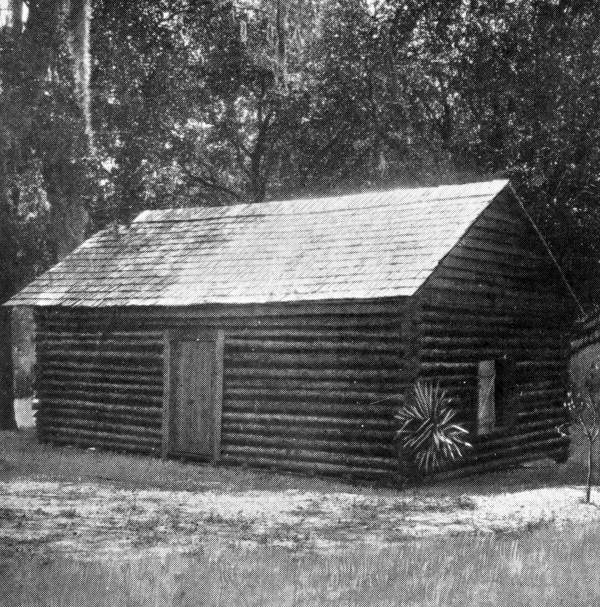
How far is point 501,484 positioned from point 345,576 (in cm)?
805

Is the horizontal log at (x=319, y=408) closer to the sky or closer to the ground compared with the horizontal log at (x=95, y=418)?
closer to the sky

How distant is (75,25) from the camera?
Result: 1988 cm

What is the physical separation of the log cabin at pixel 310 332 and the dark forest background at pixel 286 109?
3.44 m

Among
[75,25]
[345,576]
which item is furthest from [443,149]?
[345,576]

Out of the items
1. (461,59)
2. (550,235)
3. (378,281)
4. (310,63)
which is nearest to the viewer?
(378,281)

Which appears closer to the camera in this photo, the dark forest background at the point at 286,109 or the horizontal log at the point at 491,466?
the horizontal log at the point at 491,466

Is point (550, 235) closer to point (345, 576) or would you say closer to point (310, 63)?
point (310, 63)

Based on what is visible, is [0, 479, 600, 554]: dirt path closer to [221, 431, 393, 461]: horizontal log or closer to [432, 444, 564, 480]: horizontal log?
[221, 431, 393, 461]: horizontal log

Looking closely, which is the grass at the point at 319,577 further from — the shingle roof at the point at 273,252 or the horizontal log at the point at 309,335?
the shingle roof at the point at 273,252

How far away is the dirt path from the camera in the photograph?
11.0 m

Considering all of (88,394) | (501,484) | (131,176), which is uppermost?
(131,176)

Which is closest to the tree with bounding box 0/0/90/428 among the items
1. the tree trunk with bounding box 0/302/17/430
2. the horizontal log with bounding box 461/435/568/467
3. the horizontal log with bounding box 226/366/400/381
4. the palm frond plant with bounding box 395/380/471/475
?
the tree trunk with bounding box 0/302/17/430

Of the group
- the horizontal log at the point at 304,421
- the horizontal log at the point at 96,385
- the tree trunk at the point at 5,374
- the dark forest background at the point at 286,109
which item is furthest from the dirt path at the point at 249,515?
the tree trunk at the point at 5,374

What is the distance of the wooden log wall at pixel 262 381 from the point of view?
52.1 feet
